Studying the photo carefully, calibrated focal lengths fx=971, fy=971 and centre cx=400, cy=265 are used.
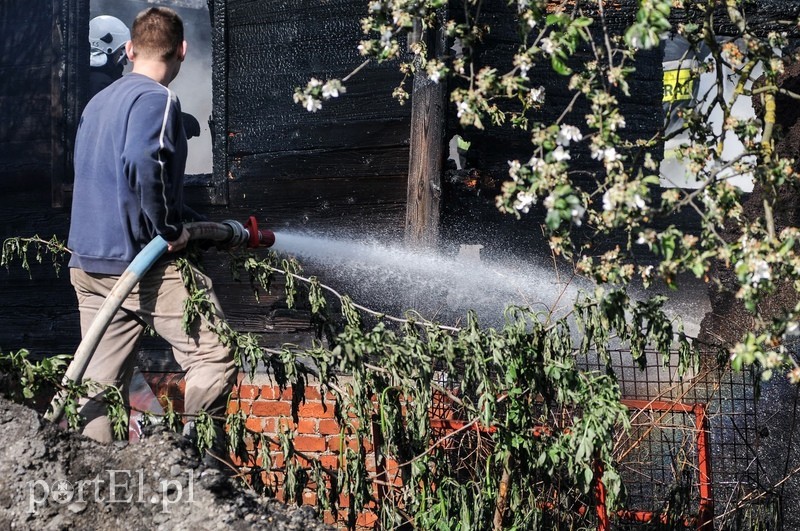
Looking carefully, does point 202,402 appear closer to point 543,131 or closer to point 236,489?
point 236,489

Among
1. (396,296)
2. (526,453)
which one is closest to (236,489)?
(526,453)

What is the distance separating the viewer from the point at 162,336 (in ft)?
12.2

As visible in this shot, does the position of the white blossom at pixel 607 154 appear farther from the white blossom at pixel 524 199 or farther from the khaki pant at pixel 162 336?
the khaki pant at pixel 162 336

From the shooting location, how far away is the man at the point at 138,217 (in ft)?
11.6

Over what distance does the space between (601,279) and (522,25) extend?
830 mm

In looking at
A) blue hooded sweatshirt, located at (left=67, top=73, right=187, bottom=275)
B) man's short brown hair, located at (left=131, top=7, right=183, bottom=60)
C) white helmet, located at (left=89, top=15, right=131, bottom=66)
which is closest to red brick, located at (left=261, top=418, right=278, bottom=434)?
blue hooded sweatshirt, located at (left=67, top=73, right=187, bottom=275)

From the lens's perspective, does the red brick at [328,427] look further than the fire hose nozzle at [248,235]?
Yes

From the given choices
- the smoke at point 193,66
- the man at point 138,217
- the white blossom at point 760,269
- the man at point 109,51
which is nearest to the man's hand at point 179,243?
→ the man at point 138,217

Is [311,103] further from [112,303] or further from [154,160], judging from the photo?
[112,303]

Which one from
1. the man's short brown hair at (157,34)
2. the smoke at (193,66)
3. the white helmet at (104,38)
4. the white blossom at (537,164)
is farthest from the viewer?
the smoke at (193,66)

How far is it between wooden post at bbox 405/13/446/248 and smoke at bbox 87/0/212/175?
9.34 m

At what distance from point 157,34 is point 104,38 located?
533cm

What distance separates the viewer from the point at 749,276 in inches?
104

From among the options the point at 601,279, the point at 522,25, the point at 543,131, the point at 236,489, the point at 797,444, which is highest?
the point at 522,25
